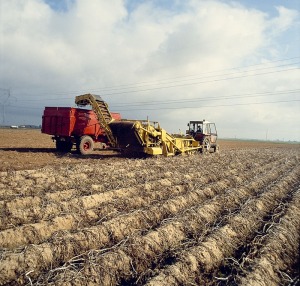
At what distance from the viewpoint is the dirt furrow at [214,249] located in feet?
12.8

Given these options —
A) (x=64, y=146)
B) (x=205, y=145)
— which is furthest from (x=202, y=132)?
(x=64, y=146)

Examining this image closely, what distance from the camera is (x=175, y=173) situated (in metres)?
11.0

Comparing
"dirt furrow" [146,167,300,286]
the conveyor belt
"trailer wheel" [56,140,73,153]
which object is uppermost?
the conveyor belt

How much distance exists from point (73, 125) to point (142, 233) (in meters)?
11.1

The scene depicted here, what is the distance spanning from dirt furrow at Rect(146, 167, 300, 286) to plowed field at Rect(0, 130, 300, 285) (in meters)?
0.02

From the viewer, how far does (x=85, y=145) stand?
15.9 meters

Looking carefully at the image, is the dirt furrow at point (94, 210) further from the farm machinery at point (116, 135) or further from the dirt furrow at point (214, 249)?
the farm machinery at point (116, 135)

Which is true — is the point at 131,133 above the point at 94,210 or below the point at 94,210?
above

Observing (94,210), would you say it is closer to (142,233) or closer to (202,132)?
(142,233)

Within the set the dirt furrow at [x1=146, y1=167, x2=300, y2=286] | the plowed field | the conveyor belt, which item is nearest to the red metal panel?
the conveyor belt

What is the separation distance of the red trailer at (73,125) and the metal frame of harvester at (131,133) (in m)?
0.71

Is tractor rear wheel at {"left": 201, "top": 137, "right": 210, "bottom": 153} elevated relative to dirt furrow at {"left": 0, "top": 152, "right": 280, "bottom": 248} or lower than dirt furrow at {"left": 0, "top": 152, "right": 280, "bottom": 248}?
elevated

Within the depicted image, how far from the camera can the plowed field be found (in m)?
3.94

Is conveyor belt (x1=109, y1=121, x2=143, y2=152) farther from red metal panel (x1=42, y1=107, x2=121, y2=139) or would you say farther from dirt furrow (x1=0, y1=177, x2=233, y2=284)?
dirt furrow (x1=0, y1=177, x2=233, y2=284)
